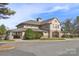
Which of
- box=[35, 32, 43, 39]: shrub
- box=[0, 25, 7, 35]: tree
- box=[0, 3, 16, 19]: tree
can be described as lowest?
box=[35, 32, 43, 39]: shrub

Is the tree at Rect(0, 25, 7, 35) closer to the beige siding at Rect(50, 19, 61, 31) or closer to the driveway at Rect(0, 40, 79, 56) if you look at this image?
the driveway at Rect(0, 40, 79, 56)

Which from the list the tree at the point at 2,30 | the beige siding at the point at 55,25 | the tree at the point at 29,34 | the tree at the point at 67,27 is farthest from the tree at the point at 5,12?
the tree at the point at 67,27

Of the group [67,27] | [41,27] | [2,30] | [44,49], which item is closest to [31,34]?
[41,27]

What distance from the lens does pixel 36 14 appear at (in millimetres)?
3637

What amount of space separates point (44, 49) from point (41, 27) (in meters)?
0.34

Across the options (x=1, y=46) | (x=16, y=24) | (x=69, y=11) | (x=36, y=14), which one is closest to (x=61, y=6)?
(x=69, y=11)

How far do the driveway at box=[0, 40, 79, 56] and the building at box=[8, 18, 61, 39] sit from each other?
142mm

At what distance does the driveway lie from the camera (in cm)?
362

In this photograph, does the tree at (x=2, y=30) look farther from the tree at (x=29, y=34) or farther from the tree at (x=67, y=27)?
the tree at (x=67, y=27)

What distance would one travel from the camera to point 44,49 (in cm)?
364

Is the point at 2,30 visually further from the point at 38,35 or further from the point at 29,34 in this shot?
the point at 38,35

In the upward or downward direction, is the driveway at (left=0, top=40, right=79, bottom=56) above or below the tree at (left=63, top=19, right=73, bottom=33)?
below

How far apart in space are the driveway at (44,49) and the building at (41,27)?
5.6 inches

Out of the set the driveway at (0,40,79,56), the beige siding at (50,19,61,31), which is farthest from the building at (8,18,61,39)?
the driveway at (0,40,79,56)
